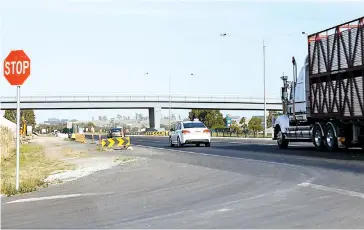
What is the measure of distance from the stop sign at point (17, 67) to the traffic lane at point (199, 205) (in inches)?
115

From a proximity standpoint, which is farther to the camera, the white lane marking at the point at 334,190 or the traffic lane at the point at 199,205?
the white lane marking at the point at 334,190

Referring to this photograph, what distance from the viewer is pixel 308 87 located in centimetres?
2633

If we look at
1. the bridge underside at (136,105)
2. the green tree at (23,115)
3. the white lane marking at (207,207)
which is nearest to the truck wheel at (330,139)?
the white lane marking at (207,207)

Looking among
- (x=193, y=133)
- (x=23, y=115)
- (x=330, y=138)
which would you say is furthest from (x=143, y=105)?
(x=330, y=138)

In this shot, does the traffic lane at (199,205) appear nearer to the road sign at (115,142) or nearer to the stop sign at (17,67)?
the stop sign at (17,67)

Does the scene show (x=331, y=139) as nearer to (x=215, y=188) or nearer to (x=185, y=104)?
(x=215, y=188)

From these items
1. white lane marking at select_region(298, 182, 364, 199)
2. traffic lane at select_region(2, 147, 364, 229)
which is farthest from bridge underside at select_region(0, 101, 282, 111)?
white lane marking at select_region(298, 182, 364, 199)

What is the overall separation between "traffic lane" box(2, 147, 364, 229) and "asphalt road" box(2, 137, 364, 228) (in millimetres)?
14

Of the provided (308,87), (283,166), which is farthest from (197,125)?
(283,166)

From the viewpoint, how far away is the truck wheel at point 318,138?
2559 cm

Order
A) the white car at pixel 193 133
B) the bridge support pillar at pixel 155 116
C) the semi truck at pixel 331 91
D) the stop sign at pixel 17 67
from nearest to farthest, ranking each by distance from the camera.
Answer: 1. the stop sign at pixel 17 67
2. the semi truck at pixel 331 91
3. the white car at pixel 193 133
4. the bridge support pillar at pixel 155 116

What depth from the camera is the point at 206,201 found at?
10.4 metres

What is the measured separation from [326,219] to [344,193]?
2800mm

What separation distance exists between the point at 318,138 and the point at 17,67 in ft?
55.0
